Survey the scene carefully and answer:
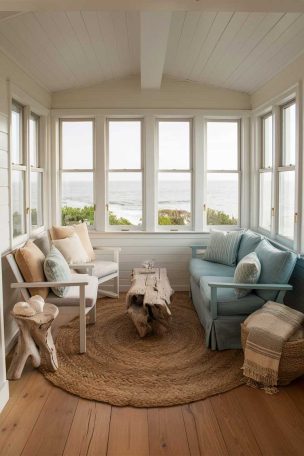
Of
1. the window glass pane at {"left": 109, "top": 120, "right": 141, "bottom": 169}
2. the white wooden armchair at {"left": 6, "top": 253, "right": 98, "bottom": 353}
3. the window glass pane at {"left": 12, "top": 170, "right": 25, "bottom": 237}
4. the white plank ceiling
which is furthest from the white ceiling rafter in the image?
the white wooden armchair at {"left": 6, "top": 253, "right": 98, "bottom": 353}

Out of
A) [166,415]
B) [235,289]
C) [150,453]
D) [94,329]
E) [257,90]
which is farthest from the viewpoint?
[257,90]

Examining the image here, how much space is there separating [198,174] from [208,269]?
1.59 meters

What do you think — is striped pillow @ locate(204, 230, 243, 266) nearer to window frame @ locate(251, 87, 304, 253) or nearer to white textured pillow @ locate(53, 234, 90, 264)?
window frame @ locate(251, 87, 304, 253)

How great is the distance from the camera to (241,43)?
164 inches

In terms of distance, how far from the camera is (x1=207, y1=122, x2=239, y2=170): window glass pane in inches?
237

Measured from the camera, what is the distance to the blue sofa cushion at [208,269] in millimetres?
4711

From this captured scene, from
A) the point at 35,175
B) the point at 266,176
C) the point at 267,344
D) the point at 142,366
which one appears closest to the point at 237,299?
the point at 267,344

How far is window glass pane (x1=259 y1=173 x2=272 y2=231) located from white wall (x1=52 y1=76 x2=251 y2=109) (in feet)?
3.50

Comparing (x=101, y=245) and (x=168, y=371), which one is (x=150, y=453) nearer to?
(x=168, y=371)

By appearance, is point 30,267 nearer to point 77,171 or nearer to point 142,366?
point 142,366

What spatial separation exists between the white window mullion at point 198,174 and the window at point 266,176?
2.61 ft

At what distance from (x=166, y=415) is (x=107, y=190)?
147 inches

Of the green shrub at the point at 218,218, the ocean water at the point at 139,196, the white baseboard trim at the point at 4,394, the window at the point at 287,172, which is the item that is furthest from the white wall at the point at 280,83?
the white baseboard trim at the point at 4,394

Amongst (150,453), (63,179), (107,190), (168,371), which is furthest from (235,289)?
(63,179)
